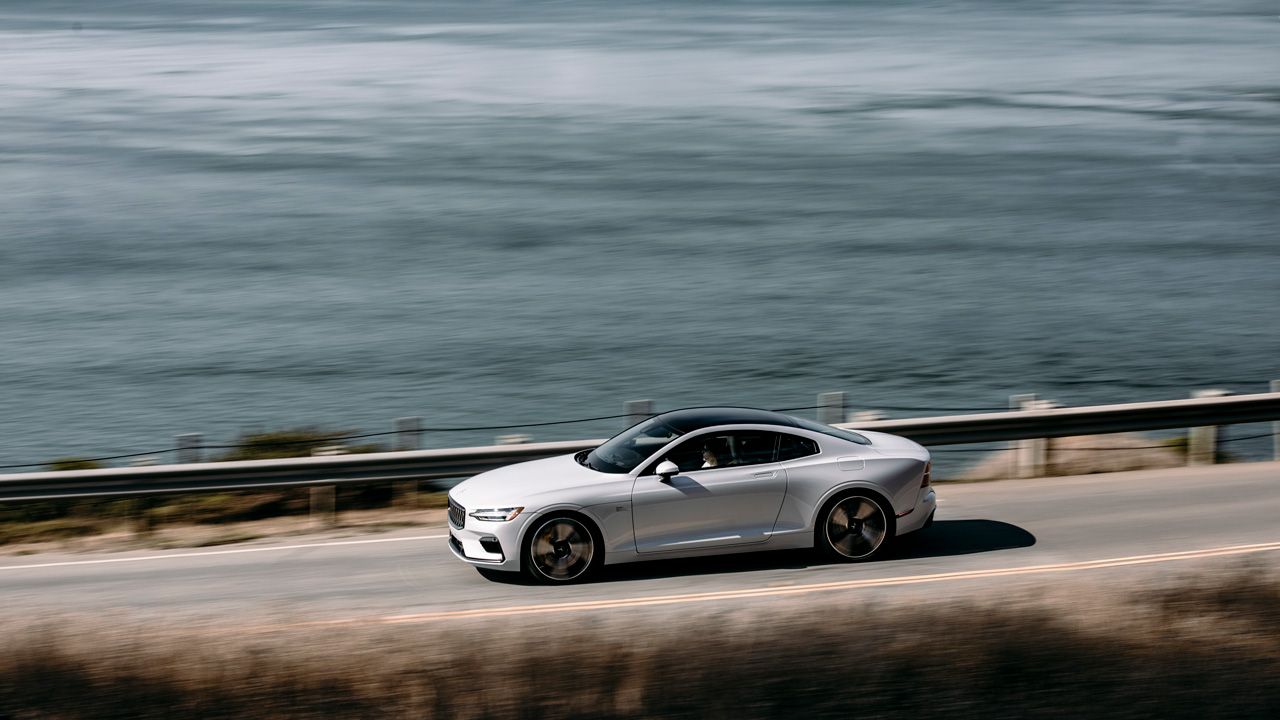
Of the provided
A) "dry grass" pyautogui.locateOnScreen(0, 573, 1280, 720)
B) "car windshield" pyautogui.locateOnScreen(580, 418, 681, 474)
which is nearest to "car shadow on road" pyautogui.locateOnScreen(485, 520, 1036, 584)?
"car windshield" pyautogui.locateOnScreen(580, 418, 681, 474)

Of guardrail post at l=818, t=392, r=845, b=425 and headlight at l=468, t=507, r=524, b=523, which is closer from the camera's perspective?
headlight at l=468, t=507, r=524, b=523

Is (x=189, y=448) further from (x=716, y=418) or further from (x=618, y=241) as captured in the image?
(x=618, y=241)

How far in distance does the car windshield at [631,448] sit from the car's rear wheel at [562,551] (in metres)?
0.57

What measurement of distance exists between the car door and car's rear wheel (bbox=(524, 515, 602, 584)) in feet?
1.26

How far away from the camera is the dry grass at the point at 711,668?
646 centimetres

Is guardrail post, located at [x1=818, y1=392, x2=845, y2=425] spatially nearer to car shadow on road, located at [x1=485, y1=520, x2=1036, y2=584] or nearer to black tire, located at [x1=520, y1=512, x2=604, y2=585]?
car shadow on road, located at [x1=485, y1=520, x2=1036, y2=584]

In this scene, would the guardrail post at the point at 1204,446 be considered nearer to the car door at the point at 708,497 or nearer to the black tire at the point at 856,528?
the black tire at the point at 856,528

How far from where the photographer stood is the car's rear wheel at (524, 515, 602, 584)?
9.15 meters

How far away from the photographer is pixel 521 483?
9.42 m

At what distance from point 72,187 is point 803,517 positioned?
6175cm

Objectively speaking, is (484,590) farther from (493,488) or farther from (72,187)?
(72,187)

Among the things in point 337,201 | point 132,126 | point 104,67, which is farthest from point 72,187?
point 104,67

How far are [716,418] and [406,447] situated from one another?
4.85m

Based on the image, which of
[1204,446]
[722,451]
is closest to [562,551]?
[722,451]
